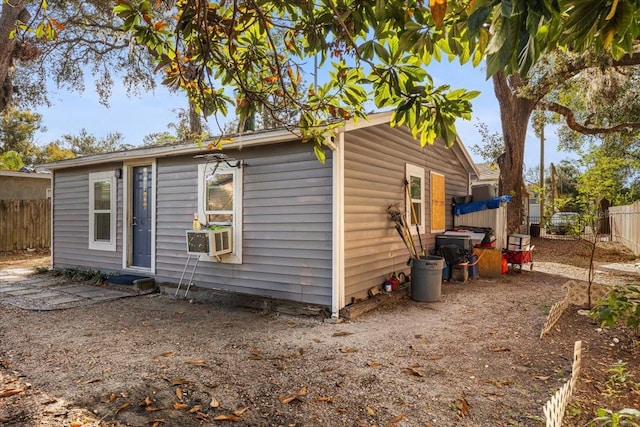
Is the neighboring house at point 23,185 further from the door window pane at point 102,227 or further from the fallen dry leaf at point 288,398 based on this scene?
the fallen dry leaf at point 288,398

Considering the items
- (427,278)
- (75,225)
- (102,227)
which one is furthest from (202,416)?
(75,225)

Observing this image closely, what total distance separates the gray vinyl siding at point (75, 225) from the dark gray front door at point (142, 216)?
0.36 m

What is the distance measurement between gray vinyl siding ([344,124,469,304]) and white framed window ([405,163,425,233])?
0.46 ft

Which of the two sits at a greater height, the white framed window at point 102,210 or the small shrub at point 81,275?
the white framed window at point 102,210

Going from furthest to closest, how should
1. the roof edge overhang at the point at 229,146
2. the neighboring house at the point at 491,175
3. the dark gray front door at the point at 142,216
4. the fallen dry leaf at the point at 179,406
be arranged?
1. the neighboring house at the point at 491,175
2. the dark gray front door at the point at 142,216
3. the roof edge overhang at the point at 229,146
4. the fallen dry leaf at the point at 179,406

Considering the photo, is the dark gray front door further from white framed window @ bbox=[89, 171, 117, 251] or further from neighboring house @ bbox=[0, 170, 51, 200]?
neighboring house @ bbox=[0, 170, 51, 200]

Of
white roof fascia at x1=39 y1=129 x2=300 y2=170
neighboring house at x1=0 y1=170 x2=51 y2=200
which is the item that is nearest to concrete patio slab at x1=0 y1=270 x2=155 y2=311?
Result: white roof fascia at x1=39 y1=129 x2=300 y2=170

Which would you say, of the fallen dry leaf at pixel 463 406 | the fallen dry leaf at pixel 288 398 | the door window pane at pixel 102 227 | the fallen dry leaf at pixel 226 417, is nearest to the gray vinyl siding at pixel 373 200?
the fallen dry leaf at pixel 288 398

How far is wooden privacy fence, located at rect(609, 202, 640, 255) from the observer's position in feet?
37.8

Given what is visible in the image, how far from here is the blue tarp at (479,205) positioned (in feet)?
27.5

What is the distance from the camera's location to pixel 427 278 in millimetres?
6016

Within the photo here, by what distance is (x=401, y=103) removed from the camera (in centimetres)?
221

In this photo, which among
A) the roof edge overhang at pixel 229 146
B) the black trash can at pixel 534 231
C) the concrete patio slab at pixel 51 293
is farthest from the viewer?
the black trash can at pixel 534 231

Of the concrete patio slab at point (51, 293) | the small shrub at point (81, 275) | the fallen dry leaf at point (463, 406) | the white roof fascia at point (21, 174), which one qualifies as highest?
the white roof fascia at point (21, 174)
